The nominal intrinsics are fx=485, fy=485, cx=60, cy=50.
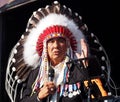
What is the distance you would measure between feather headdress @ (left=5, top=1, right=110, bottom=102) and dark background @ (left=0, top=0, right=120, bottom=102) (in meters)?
0.06

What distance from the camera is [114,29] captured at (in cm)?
447

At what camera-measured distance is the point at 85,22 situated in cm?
470

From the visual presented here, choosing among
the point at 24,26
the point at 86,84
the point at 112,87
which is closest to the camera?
the point at 86,84

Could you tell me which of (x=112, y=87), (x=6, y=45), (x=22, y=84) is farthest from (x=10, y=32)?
(x=112, y=87)

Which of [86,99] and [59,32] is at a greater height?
[59,32]

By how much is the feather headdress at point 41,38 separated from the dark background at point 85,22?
2.3 inches

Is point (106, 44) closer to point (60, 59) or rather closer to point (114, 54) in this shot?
point (114, 54)

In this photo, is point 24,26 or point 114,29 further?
point 24,26

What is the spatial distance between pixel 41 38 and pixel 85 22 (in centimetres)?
46

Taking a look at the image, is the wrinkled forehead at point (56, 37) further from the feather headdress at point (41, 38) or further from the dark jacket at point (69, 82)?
the dark jacket at point (69, 82)

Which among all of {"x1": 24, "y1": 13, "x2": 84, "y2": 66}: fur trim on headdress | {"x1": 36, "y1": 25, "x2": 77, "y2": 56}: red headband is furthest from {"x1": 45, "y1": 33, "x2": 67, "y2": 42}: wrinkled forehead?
{"x1": 24, "y1": 13, "x2": 84, "y2": 66}: fur trim on headdress

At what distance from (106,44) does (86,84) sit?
3.33 ft

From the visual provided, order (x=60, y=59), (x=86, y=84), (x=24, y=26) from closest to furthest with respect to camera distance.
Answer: (x=86, y=84)
(x=60, y=59)
(x=24, y=26)

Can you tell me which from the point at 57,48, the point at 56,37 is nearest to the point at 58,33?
the point at 56,37
